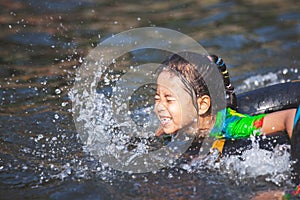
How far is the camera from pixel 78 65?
621 cm

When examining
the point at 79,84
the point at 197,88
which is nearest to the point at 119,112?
the point at 79,84

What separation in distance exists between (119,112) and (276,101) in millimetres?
1269

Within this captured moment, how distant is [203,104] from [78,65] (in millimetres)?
2269

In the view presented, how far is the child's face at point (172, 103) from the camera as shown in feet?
13.5

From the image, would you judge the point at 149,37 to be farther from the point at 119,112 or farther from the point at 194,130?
the point at 194,130

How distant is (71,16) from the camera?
24.7 ft

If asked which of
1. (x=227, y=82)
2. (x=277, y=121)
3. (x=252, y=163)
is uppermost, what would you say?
(x=227, y=82)

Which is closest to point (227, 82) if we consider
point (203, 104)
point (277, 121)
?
point (203, 104)

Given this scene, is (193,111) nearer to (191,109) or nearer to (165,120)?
(191,109)

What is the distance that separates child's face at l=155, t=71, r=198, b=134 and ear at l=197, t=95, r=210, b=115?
0.04 metres

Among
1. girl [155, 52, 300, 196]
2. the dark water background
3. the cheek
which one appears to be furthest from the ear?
the dark water background

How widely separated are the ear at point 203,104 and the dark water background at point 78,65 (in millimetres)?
411

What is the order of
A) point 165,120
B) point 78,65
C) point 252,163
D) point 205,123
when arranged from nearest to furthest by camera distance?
point 252,163
point 165,120
point 205,123
point 78,65

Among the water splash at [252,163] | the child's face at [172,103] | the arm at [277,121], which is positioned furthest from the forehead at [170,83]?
the arm at [277,121]
